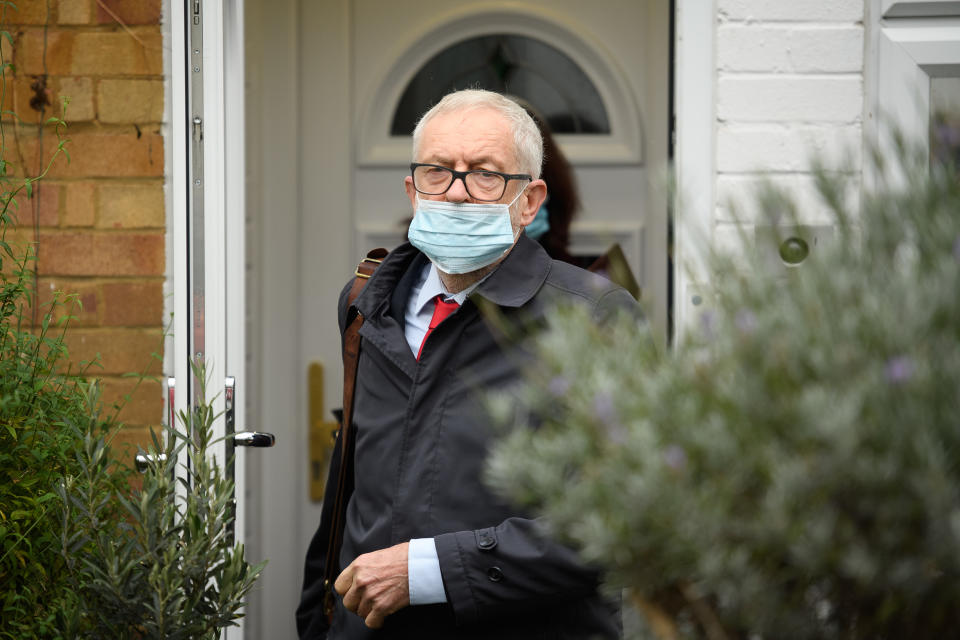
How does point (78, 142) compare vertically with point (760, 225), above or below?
above

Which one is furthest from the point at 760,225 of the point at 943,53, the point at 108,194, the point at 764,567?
the point at 108,194

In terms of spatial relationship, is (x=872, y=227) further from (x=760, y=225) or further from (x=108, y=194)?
(x=108, y=194)

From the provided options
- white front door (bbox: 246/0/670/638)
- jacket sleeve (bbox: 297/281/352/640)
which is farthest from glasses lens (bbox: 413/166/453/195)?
white front door (bbox: 246/0/670/638)

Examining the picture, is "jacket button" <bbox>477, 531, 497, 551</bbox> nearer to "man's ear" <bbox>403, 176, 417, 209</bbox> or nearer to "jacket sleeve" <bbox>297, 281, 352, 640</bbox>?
"jacket sleeve" <bbox>297, 281, 352, 640</bbox>

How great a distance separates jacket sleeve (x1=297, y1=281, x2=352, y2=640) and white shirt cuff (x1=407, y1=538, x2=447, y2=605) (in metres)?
0.42

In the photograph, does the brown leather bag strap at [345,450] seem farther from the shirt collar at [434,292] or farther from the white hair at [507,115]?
the white hair at [507,115]

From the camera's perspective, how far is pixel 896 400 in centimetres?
69

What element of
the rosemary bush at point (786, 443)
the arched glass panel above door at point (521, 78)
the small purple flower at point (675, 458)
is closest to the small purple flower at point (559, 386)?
the rosemary bush at point (786, 443)

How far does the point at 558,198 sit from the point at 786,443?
2278 mm

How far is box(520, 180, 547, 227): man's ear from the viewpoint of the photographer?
186 cm

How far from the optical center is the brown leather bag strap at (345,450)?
1887mm

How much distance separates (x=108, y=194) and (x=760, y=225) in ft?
6.64

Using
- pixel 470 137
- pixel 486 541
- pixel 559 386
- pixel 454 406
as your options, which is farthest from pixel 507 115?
pixel 559 386

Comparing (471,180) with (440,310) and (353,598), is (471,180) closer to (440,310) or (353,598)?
(440,310)
